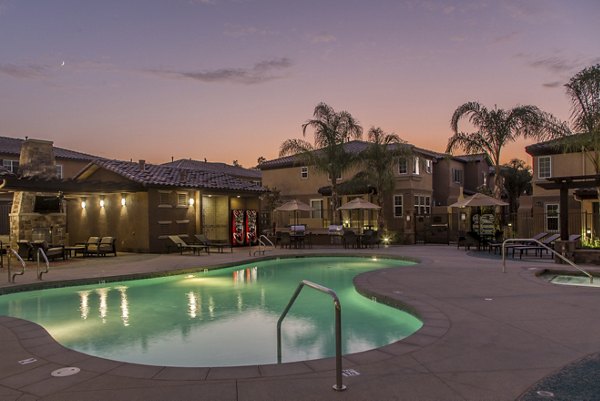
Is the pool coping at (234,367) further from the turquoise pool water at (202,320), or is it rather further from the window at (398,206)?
the window at (398,206)

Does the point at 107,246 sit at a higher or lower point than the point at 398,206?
lower

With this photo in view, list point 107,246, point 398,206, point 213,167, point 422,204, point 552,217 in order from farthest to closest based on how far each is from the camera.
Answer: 1. point 213,167
2. point 422,204
3. point 398,206
4. point 552,217
5. point 107,246

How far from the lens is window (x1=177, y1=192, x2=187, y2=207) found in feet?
70.6

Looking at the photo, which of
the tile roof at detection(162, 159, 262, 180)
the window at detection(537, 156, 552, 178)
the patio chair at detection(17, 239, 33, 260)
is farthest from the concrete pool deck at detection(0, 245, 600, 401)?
the tile roof at detection(162, 159, 262, 180)

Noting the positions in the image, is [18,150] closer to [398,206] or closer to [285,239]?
[285,239]

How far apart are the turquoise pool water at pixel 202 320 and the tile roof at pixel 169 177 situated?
811 centimetres

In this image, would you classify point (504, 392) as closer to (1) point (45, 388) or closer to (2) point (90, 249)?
(1) point (45, 388)

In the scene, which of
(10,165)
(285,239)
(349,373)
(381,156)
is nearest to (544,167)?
(381,156)

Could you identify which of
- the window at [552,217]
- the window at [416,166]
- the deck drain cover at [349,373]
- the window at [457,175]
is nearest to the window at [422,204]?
the window at [416,166]

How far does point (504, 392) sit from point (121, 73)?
21.4 meters

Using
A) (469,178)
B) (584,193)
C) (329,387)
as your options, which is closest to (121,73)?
(329,387)

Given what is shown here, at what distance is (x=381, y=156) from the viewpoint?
24688 mm

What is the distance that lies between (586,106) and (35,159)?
931 inches

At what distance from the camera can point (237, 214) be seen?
77.8ft
